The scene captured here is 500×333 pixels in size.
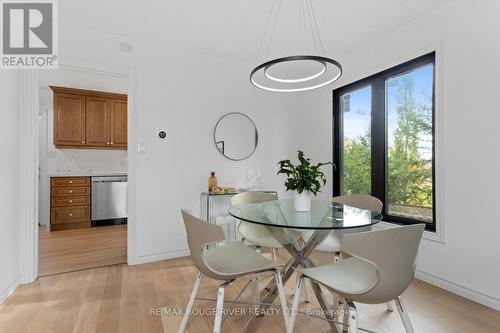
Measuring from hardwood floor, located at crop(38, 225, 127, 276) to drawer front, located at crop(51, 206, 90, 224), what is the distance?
0.68ft

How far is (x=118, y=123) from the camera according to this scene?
5.06 m

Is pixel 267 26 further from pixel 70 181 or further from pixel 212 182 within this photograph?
pixel 70 181

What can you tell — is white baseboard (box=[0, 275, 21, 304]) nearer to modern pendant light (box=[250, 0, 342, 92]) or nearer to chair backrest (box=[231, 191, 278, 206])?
chair backrest (box=[231, 191, 278, 206])

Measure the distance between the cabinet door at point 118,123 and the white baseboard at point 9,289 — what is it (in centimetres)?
307

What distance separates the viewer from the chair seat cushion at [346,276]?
132cm

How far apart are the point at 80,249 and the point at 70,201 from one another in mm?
1507

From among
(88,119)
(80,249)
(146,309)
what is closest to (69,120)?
(88,119)

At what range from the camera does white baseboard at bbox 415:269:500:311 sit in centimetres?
204

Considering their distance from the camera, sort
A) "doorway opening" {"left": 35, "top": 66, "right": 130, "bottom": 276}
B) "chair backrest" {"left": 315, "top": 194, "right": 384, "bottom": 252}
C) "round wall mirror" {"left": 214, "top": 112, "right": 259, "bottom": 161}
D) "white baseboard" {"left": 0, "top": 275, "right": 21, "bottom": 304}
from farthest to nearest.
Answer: "doorway opening" {"left": 35, "top": 66, "right": 130, "bottom": 276} → "round wall mirror" {"left": 214, "top": 112, "right": 259, "bottom": 161} → "chair backrest" {"left": 315, "top": 194, "right": 384, "bottom": 252} → "white baseboard" {"left": 0, "top": 275, "right": 21, "bottom": 304}

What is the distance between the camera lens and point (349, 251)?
127cm

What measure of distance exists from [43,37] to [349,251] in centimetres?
333

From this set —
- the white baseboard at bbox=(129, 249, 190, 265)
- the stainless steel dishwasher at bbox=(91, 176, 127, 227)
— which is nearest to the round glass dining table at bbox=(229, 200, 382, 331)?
the white baseboard at bbox=(129, 249, 190, 265)

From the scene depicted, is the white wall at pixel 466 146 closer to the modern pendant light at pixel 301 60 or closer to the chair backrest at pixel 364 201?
the chair backrest at pixel 364 201

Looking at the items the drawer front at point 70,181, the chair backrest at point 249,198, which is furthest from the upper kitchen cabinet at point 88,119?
the chair backrest at point 249,198
